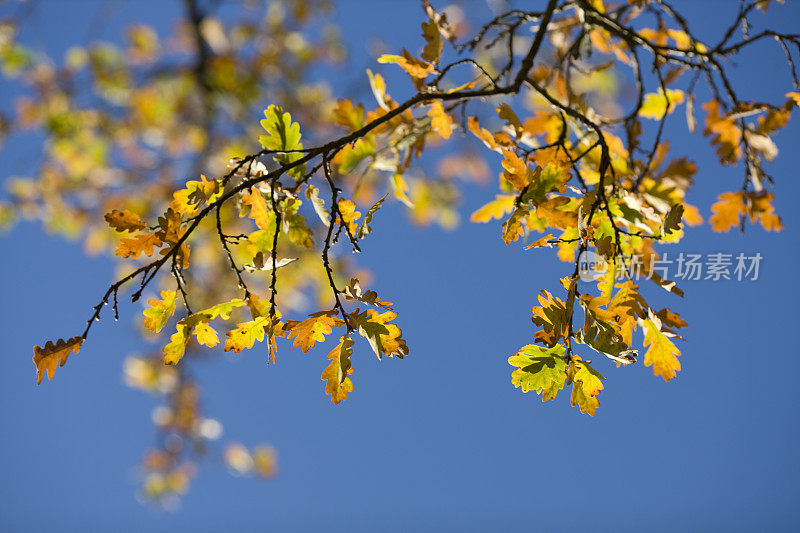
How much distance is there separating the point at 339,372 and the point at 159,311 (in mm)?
373

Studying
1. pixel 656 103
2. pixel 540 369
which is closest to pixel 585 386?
pixel 540 369

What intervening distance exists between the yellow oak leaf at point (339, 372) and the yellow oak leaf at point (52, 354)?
43cm

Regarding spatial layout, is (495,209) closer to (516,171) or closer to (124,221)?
(516,171)

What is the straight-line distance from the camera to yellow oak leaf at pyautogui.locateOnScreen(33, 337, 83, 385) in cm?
99

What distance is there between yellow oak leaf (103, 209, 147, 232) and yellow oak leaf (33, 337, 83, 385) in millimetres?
207

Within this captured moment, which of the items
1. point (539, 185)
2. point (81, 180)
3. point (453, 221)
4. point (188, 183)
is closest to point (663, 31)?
point (539, 185)

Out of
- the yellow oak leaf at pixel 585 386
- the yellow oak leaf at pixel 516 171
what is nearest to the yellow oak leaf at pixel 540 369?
the yellow oak leaf at pixel 585 386

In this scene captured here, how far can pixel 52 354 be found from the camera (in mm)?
994

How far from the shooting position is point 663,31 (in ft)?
6.51

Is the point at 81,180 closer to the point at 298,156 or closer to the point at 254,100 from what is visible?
the point at 254,100

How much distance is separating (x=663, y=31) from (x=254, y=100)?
14.6 ft

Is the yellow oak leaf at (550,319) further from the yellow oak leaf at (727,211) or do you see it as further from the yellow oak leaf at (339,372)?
the yellow oak leaf at (727,211)

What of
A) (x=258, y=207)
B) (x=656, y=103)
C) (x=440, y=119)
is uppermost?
(x=656, y=103)

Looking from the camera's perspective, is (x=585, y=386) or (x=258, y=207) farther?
(x=258, y=207)
